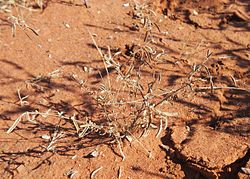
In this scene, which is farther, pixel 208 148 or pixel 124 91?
pixel 124 91

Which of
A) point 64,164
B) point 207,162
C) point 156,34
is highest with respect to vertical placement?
point 156,34

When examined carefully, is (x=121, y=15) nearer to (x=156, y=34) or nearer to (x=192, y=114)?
(x=156, y=34)

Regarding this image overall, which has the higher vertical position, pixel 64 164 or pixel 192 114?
pixel 192 114

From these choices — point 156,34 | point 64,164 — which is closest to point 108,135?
point 64,164

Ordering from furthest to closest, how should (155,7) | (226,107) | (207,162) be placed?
1. (155,7)
2. (226,107)
3. (207,162)

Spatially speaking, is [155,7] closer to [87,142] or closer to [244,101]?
[244,101]

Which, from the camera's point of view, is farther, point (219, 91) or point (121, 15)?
point (121, 15)

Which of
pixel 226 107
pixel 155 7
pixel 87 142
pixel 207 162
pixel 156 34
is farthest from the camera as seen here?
pixel 155 7
